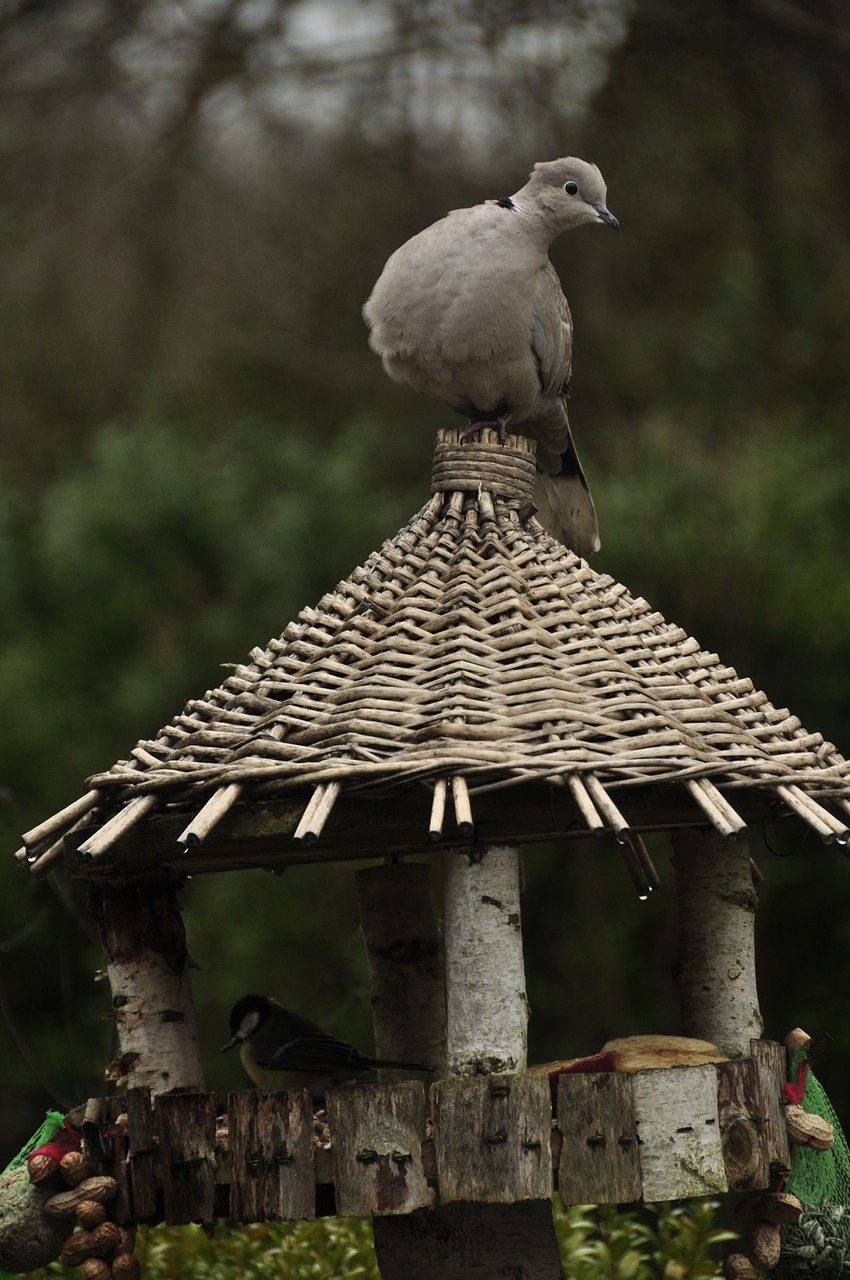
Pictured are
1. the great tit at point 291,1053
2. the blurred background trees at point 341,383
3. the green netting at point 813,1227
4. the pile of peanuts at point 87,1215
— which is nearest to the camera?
the pile of peanuts at point 87,1215

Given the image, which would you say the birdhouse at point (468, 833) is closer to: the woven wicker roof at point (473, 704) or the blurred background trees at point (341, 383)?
the woven wicker roof at point (473, 704)

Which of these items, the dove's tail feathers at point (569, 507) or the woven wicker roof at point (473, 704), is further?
the dove's tail feathers at point (569, 507)

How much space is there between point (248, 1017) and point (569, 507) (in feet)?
4.61

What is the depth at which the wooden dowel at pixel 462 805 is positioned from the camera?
7.29 ft

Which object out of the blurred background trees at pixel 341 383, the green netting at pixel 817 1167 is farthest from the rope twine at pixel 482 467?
→ the blurred background trees at pixel 341 383

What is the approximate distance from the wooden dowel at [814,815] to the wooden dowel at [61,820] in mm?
1202

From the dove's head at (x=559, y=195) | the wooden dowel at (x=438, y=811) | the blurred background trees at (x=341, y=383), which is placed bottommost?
the wooden dowel at (x=438, y=811)

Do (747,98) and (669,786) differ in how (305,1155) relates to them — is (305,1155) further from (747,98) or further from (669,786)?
(747,98)

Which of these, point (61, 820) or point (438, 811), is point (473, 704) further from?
point (61, 820)

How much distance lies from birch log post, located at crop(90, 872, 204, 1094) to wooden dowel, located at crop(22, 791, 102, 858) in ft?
0.60

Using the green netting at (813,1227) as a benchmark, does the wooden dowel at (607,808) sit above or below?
above

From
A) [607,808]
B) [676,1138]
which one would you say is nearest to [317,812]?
[607,808]

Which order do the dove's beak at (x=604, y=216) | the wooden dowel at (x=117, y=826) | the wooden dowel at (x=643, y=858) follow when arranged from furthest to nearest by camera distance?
the wooden dowel at (x=643, y=858) → the dove's beak at (x=604, y=216) → the wooden dowel at (x=117, y=826)

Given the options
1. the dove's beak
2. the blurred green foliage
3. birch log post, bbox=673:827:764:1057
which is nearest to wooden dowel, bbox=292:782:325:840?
birch log post, bbox=673:827:764:1057
